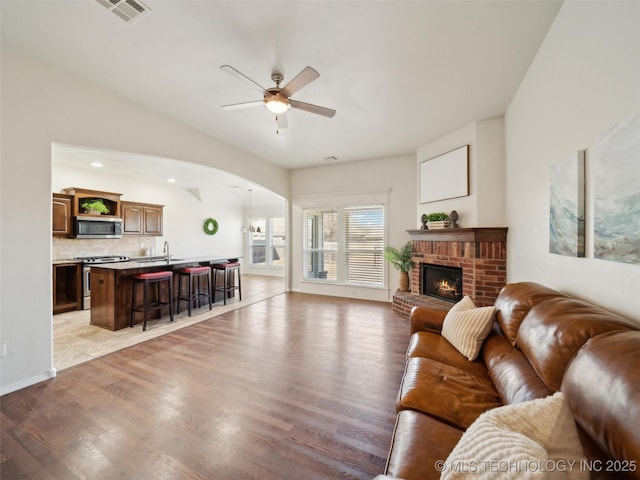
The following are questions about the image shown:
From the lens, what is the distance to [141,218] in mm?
6316

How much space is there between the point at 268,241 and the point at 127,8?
790 centimetres

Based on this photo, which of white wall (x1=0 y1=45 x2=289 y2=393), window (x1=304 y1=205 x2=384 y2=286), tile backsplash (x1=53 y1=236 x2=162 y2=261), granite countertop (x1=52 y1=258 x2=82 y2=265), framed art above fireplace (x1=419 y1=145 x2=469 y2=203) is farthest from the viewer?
window (x1=304 y1=205 x2=384 y2=286)

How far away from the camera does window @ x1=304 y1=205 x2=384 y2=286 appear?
5.56m

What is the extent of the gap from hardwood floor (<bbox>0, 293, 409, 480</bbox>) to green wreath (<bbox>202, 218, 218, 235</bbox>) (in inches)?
211

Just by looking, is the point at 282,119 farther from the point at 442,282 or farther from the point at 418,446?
the point at 442,282

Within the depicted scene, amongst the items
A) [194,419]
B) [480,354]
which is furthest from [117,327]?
[480,354]

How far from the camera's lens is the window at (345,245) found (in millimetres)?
5559

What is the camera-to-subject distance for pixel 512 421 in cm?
78

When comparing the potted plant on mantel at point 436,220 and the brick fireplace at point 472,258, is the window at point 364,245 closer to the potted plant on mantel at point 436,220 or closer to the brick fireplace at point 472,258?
the brick fireplace at point 472,258

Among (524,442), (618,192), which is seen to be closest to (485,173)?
(618,192)

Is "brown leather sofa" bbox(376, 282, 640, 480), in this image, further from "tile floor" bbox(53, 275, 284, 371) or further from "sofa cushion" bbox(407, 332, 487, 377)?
"tile floor" bbox(53, 275, 284, 371)

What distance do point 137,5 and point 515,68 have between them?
3.27 meters

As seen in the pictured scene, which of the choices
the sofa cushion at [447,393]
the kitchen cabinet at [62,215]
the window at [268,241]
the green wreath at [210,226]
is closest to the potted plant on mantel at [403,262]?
the sofa cushion at [447,393]

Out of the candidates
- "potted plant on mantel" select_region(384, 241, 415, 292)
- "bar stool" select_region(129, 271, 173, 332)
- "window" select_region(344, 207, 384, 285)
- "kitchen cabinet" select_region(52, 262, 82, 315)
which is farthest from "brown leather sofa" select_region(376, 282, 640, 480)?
"kitchen cabinet" select_region(52, 262, 82, 315)
